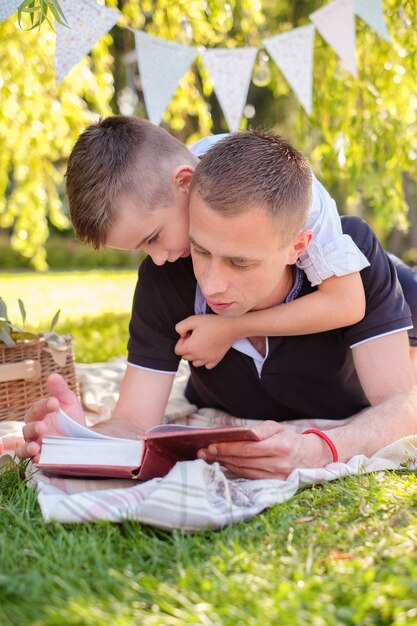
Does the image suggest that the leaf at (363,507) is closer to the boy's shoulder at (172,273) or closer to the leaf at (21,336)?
the boy's shoulder at (172,273)

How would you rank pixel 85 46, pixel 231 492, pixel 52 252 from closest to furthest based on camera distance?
pixel 231 492
pixel 85 46
pixel 52 252

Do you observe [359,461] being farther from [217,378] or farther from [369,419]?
[217,378]

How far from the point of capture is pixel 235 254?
6.95 feet

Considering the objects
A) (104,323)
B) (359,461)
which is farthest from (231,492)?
(104,323)

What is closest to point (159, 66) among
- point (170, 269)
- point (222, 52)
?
point (222, 52)

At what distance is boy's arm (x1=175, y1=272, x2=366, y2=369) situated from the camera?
7.81ft

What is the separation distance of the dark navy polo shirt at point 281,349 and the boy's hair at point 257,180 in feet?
1.24

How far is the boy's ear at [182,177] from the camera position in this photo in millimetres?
2402

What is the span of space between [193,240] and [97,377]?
1704mm

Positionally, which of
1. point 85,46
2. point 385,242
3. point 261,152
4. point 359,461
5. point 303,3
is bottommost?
point 385,242

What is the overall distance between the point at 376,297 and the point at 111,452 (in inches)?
39.6

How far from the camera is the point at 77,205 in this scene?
7.92 feet

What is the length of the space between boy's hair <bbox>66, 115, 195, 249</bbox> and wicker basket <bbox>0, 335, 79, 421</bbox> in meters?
0.75

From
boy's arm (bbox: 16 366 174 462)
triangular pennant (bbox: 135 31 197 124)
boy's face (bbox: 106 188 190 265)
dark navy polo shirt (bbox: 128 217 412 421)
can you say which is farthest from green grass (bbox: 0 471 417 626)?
triangular pennant (bbox: 135 31 197 124)
